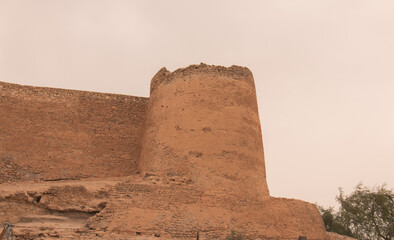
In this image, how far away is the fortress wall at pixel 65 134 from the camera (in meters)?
12.0

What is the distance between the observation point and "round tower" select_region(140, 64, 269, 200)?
10.6 m

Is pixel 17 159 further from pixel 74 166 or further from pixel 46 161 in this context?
pixel 74 166

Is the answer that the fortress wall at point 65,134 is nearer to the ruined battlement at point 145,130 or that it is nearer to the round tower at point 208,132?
the ruined battlement at point 145,130

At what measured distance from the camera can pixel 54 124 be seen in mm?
12672

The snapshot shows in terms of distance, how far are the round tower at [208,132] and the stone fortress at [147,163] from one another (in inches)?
1.3

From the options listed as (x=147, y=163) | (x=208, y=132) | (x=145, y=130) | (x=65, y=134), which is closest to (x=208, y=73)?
(x=208, y=132)

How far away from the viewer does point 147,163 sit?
1146 cm

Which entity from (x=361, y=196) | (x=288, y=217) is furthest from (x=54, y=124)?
(x=361, y=196)

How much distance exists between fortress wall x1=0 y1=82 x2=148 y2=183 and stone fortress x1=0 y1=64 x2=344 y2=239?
3 cm

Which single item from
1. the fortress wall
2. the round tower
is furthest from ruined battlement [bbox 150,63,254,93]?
the fortress wall

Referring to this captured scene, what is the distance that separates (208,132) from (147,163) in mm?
2191

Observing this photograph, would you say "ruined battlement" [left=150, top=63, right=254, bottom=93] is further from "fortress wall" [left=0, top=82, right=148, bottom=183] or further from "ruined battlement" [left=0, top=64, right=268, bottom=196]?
"fortress wall" [left=0, top=82, right=148, bottom=183]

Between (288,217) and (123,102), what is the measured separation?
23.7 feet

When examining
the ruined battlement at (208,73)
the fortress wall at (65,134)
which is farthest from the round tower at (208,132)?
the fortress wall at (65,134)
